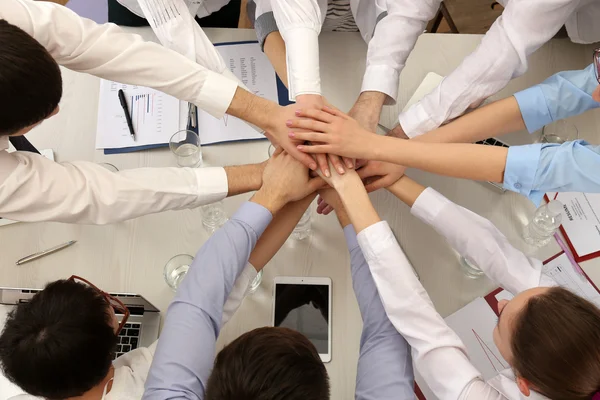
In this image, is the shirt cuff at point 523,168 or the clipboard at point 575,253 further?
the clipboard at point 575,253

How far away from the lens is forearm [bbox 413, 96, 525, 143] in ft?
3.84

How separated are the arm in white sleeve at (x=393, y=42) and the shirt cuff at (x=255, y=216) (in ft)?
1.53

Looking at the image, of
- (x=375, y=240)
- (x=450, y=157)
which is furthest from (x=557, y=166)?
(x=375, y=240)

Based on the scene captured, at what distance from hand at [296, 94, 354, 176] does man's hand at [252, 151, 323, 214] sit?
0.04m

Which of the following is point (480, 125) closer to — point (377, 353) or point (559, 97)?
point (559, 97)

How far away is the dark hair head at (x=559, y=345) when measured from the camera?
2.46ft

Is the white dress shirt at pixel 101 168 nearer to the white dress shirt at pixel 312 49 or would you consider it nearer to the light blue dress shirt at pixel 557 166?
the white dress shirt at pixel 312 49

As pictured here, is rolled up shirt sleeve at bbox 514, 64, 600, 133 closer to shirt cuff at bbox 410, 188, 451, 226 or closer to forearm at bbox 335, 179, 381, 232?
shirt cuff at bbox 410, 188, 451, 226

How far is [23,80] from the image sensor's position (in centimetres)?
85

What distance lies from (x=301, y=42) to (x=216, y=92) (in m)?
0.27

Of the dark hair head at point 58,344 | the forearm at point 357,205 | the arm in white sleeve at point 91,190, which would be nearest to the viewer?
the dark hair head at point 58,344

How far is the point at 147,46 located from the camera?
1.09 m

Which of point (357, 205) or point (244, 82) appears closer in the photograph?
point (357, 205)

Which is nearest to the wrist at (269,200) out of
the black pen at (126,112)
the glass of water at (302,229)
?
the glass of water at (302,229)
